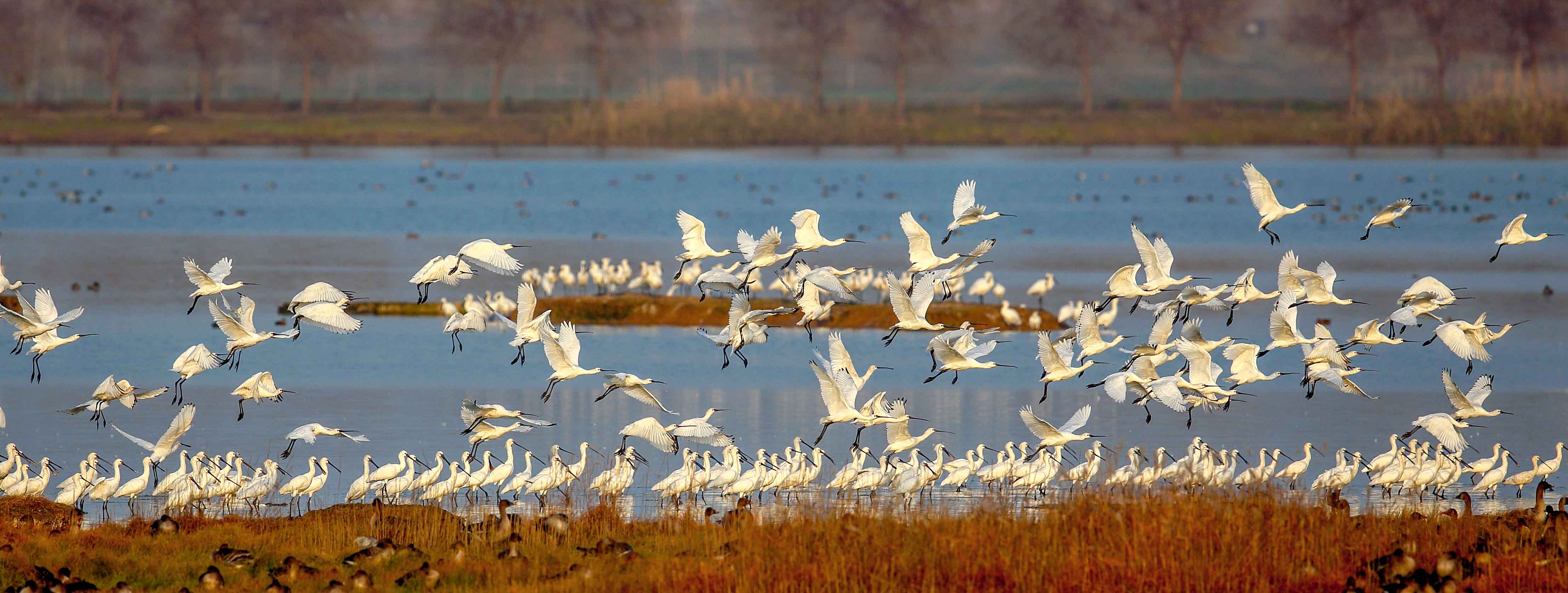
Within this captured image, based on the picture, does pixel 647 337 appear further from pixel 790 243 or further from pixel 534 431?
pixel 790 243

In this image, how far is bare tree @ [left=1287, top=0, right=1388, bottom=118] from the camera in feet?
291

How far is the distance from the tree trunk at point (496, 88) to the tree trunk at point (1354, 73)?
39669 millimetres

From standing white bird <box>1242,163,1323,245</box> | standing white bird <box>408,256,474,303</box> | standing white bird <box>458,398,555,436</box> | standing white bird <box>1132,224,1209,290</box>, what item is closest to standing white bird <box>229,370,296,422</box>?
standing white bird <box>458,398,555,436</box>

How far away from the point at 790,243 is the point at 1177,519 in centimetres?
3364

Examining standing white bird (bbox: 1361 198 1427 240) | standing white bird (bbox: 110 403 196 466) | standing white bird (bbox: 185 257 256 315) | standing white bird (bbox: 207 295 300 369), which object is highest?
standing white bird (bbox: 1361 198 1427 240)

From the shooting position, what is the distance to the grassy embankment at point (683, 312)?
24031 mm

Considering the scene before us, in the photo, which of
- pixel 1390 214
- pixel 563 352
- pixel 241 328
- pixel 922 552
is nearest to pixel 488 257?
pixel 563 352

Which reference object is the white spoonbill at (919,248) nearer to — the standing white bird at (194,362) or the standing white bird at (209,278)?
the standing white bird at (209,278)

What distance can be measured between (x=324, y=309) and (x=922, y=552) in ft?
14.8

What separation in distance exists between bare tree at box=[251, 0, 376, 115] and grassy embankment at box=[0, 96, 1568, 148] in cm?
433

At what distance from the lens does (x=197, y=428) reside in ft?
56.4

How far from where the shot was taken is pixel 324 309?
12359mm

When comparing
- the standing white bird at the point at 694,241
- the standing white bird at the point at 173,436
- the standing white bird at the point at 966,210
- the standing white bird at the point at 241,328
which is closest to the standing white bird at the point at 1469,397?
the standing white bird at the point at 966,210

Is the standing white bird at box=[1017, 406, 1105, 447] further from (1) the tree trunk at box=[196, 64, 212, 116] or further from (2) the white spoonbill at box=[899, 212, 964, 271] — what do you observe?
(1) the tree trunk at box=[196, 64, 212, 116]
